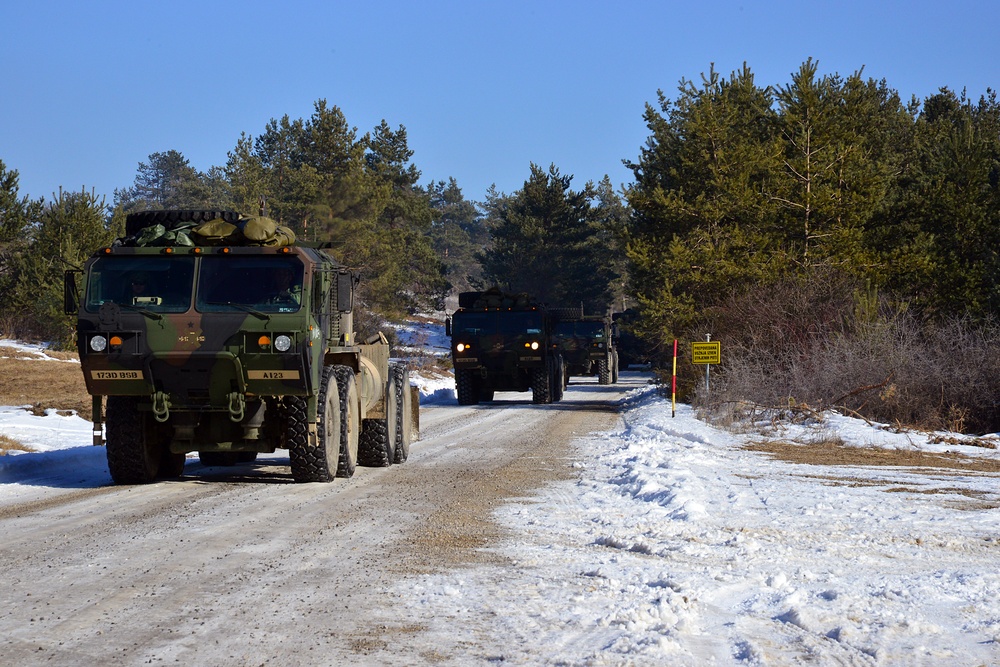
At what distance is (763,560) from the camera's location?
24.4 feet

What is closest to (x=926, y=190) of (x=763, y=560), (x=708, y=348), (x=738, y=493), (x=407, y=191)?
(x=708, y=348)

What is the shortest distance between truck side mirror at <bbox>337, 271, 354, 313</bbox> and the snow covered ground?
9.90 feet

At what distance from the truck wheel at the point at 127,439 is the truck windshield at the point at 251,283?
4.59 feet

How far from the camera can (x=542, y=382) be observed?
30.6m

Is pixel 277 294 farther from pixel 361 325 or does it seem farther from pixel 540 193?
pixel 540 193

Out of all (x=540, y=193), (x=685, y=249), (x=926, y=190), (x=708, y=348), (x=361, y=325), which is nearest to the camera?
(x=708, y=348)

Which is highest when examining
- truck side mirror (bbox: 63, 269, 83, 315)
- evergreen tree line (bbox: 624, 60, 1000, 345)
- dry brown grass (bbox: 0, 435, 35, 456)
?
evergreen tree line (bbox: 624, 60, 1000, 345)

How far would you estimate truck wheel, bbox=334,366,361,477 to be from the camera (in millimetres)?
12898

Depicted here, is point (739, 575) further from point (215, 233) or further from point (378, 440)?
point (378, 440)

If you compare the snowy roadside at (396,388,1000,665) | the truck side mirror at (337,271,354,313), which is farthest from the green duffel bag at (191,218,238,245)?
the snowy roadside at (396,388,1000,665)

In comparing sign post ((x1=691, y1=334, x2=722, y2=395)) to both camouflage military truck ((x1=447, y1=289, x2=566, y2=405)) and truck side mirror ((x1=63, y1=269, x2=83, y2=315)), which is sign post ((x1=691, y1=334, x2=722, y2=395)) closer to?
camouflage military truck ((x1=447, y1=289, x2=566, y2=405))

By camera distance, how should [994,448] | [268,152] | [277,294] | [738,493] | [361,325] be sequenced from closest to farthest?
[738,493] < [277,294] < [994,448] < [361,325] < [268,152]

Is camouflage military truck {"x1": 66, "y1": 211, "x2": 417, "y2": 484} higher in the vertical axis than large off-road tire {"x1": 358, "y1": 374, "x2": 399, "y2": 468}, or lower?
higher

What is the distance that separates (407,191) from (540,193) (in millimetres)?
8108
